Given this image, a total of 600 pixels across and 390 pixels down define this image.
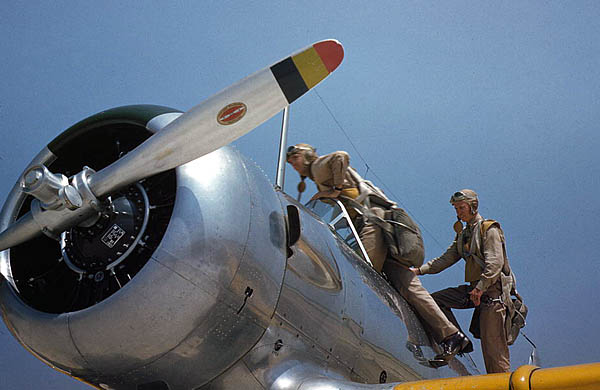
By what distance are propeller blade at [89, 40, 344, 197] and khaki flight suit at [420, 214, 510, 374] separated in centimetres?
295

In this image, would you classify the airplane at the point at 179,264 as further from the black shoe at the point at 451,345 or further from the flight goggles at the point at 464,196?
the flight goggles at the point at 464,196

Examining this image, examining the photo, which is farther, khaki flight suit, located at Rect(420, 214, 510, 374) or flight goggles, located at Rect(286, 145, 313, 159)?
khaki flight suit, located at Rect(420, 214, 510, 374)

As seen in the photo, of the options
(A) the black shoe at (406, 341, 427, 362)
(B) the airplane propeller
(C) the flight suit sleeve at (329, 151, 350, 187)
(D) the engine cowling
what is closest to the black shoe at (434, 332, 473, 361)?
(A) the black shoe at (406, 341, 427, 362)

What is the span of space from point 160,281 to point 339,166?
6.99 feet

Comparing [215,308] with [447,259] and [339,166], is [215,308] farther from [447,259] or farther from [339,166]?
[447,259]

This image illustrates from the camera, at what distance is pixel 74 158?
10.3 feet

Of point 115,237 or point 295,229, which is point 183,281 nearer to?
point 115,237

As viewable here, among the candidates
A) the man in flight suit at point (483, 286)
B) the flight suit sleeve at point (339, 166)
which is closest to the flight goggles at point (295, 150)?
the flight suit sleeve at point (339, 166)

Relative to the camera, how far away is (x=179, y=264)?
2.46 metres

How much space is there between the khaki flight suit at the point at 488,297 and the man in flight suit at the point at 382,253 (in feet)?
2.30

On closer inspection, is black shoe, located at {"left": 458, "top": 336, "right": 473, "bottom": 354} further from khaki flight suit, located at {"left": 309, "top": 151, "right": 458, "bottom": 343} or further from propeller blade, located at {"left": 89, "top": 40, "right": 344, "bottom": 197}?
propeller blade, located at {"left": 89, "top": 40, "right": 344, "bottom": 197}

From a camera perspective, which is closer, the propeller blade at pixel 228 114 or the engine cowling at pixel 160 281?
the engine cowling at pixel 160 281

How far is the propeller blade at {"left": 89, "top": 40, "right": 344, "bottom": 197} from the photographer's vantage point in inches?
103

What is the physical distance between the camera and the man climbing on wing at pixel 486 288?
5020mm
